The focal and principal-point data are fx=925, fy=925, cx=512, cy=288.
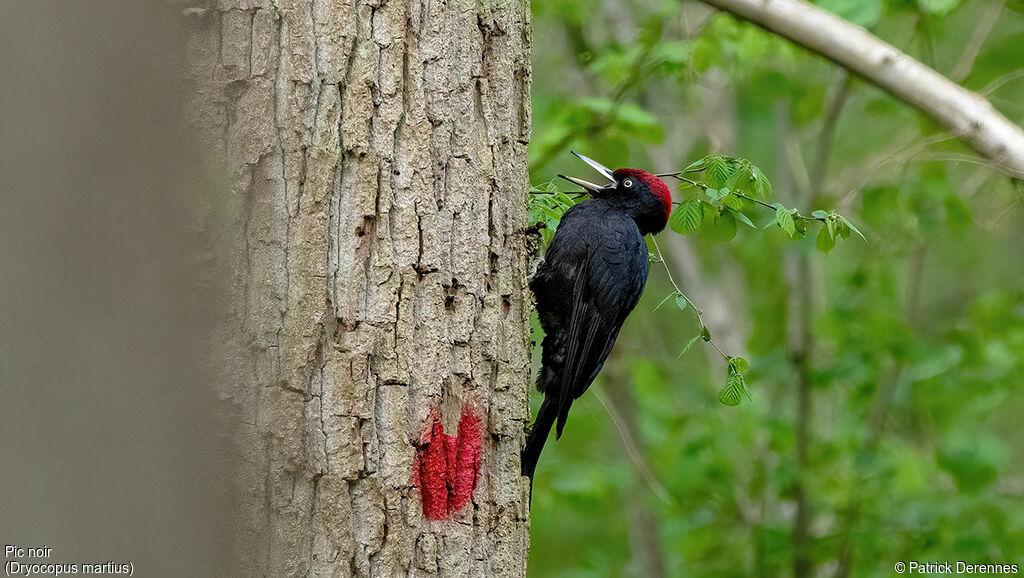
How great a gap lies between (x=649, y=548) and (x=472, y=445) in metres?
4.89

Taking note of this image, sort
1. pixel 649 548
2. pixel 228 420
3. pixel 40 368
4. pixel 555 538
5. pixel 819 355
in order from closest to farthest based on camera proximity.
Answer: pixel 40 368
pixel 228 420
pixel 819 355
pixel 649 548
pixel 555 538

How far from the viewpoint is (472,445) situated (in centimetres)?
215

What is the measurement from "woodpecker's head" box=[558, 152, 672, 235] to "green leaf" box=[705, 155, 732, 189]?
1134 millimetres

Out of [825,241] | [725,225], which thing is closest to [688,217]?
[725,225]

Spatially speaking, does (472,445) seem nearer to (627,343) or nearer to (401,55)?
(401,55)

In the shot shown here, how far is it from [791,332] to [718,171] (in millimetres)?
3502

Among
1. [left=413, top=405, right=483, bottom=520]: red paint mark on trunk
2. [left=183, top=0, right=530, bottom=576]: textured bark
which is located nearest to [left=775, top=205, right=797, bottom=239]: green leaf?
[left=183, top=0, right=530, bottom=576]: textured bark

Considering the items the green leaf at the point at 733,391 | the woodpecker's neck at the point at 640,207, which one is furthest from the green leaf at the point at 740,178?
the woodpecker's neck at the point at 640,207

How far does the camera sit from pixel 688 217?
8.56ft

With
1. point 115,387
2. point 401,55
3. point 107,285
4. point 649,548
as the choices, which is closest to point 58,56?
point 107,285

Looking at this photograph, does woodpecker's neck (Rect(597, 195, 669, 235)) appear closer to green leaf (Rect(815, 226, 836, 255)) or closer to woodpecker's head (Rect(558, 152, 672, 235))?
woodpecker's head (Rect(558, 152, 672, 235))

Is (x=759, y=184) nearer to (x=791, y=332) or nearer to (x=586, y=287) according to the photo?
(x=586, y=287)

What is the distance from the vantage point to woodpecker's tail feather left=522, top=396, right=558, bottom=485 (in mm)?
2541

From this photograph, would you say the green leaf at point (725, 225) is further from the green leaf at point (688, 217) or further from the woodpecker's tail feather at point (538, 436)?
the woodpecker's tail feather at point (538, 436)
